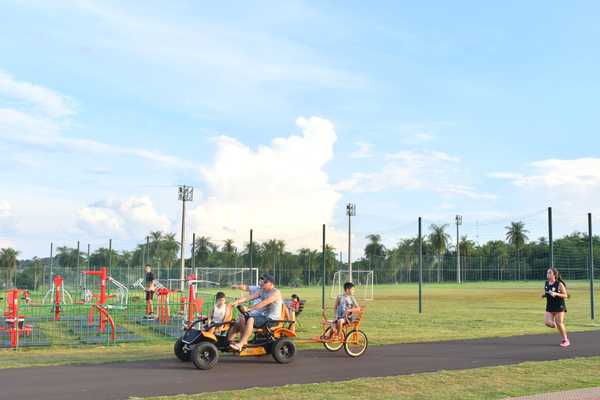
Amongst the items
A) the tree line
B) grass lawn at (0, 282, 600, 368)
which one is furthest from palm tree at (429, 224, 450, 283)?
grass lawn at (0, 282, 600, 368)

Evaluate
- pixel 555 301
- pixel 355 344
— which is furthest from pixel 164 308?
pixel 555 301

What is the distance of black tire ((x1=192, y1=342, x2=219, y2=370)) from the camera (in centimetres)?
1010

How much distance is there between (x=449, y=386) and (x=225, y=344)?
3.75 m

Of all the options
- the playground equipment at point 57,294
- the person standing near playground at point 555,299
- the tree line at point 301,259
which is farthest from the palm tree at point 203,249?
the person standing near playground at point 555,299

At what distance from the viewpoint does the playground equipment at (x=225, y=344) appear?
10.2 meters

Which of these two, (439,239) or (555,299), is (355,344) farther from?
(439,239)

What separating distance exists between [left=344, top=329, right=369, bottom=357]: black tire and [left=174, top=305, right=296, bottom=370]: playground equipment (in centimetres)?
107

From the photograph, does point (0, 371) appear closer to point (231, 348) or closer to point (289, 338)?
point (231, 348)

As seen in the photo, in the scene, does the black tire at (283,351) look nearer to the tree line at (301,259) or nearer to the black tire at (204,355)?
the black tire at (204,355)

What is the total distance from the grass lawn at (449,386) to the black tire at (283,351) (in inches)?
83.2

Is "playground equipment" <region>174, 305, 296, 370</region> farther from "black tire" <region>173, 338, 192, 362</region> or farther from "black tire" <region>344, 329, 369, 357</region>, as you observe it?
"black tire" <region>344, 329, 369, 357</region>

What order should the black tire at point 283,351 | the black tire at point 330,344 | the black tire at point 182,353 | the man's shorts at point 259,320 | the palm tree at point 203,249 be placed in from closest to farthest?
the black tire at point 182,353 → the black tire at point 283,351 → the man's shorts at point 259,320 → the black tire at point 330,344 → the palm tree at point 203,249

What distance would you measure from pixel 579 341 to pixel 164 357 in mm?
8790

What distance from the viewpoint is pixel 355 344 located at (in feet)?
39.2
